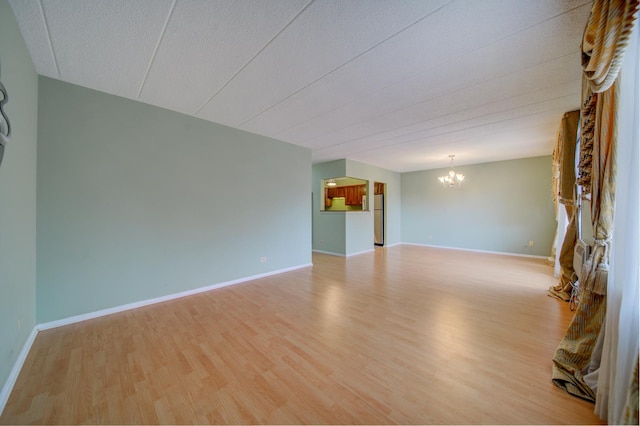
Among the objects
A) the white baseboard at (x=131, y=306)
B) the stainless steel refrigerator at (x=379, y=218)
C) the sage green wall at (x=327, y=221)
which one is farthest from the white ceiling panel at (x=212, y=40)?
the stainless steel refrigerator at (x=379, y=218)

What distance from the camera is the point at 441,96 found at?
2.59m

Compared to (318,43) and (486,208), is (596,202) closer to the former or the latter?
(318,43)

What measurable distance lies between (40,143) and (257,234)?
2.73 metres

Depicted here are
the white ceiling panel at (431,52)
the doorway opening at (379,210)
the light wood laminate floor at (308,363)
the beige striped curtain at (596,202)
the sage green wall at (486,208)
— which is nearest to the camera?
the beige striped curtain at (596,202)

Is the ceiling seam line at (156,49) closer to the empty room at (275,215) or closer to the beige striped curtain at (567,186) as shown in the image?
the empty room at (275,215)

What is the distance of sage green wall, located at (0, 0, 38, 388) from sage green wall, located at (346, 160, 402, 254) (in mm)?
5214

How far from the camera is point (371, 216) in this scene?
6.84 m

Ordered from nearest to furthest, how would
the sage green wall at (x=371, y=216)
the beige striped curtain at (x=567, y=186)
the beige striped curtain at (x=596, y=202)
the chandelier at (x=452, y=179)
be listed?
the beige striped curtain at (x=596, y=202) < the beige striped curtain at (x=567, y=186) < the chandelier at (x=452, y=179) < the sage green wall at (x=371, y=216)

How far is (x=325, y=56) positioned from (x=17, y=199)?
2799 mm

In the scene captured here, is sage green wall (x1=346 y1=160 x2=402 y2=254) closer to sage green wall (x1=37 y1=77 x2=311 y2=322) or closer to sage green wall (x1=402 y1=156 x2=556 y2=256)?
sage green wall (x1=402 y1=156 x2=556 y2=256)

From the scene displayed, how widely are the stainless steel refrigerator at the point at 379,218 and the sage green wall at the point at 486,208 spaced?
3.57ft

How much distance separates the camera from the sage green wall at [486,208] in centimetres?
561

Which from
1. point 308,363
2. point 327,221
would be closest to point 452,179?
point 327,221

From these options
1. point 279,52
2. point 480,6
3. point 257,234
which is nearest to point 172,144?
point 257,234
